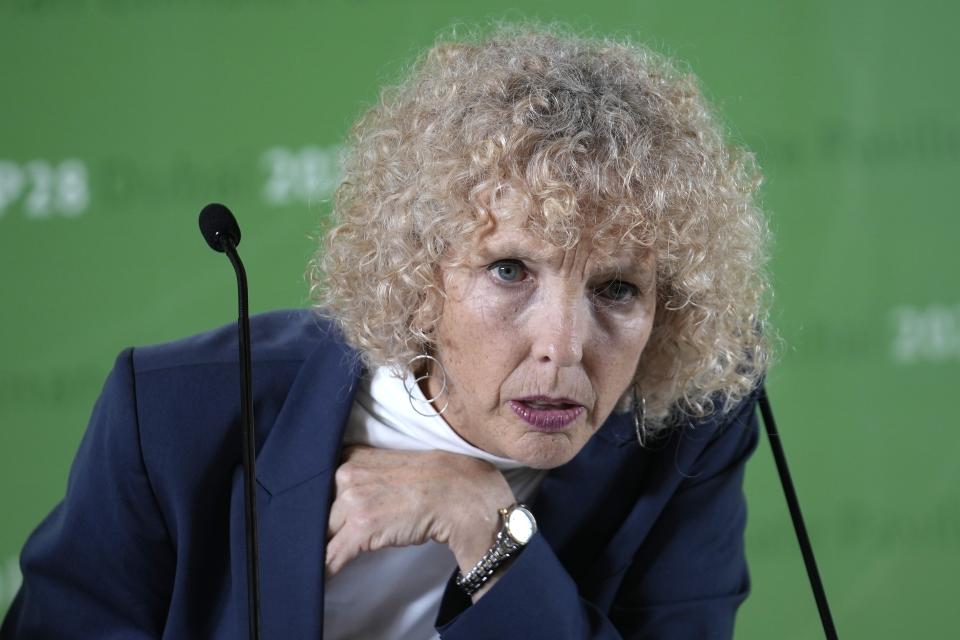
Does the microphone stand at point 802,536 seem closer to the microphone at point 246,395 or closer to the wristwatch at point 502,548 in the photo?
the wristwatch at point 502,548

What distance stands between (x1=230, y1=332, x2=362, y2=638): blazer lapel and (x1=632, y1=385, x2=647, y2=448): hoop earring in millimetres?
338

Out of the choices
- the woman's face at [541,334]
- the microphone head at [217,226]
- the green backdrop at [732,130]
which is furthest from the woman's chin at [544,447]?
the green backdrop at [732,130]

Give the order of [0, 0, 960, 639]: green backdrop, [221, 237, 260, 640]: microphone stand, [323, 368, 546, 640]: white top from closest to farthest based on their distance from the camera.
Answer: [221, 237, 260, 640]: microphone stand < [323, 368, 546, 640]: white top < [0, 0, 960, 639]: green backdrop

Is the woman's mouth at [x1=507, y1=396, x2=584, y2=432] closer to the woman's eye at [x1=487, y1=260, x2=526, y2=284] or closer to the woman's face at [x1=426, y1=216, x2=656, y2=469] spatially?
the woman's face at [x1=426, y1=216, x2=656, y2=469]

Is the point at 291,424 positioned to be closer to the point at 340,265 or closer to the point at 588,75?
the point at 340,265

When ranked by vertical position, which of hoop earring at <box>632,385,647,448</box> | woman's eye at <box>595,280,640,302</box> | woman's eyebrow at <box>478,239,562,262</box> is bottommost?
hoop earring at <box>632,385,647,448</box>

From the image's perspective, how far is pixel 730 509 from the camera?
59.3 inches

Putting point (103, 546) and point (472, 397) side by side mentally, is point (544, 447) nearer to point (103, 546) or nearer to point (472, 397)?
point (472, 397)

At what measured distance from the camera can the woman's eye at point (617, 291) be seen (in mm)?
1231

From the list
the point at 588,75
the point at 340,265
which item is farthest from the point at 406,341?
the point at 588,75

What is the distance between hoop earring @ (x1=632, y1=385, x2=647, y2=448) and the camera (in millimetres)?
1429

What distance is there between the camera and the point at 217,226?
1.13 meters

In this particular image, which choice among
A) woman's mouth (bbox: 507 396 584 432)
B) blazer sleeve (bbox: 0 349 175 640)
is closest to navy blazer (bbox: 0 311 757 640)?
blazer sleeve (bbox: 0 349 175 640)

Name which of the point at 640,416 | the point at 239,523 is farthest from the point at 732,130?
the point at 239,523
